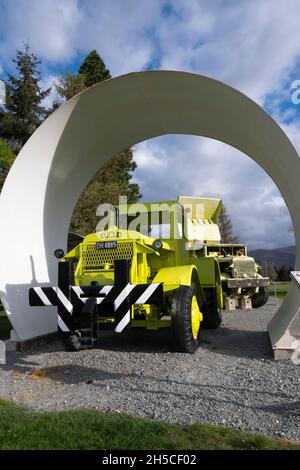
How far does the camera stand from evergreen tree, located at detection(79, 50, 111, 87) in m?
26.8

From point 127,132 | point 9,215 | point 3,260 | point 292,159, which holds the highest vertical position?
point 127,132

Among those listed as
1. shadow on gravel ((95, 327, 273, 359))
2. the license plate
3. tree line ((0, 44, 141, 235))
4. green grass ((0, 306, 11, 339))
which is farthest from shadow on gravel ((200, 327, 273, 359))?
tree line ((0, 44, 141, 235))

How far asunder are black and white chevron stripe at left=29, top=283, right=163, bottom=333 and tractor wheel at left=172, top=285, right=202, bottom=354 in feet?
1.59

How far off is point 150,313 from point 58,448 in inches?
143

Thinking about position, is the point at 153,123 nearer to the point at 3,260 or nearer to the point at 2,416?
the point at 3,260

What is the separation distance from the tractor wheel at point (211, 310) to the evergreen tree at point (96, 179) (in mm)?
5952

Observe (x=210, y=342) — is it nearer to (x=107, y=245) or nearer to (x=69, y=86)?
(x=107, y=245)

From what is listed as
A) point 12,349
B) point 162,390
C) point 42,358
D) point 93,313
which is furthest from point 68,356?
point 162,390

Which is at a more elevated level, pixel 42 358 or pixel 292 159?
pixel 292 159

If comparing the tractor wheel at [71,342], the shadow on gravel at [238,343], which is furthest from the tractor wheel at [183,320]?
the tractor wheel at [71,342]

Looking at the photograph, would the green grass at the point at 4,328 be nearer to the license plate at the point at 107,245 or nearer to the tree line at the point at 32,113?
the license plate at the point at 107,245

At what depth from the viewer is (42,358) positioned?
680 centimetres

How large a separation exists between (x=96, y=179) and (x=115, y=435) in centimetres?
1897
